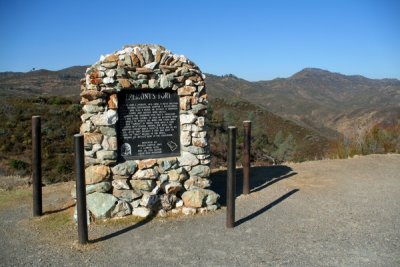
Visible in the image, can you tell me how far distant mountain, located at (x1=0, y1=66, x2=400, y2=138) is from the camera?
47812 mm

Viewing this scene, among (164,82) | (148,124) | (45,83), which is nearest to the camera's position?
(164,82)

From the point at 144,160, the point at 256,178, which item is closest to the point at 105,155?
the point at 144,160

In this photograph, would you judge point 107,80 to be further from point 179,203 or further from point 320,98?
point 320,98

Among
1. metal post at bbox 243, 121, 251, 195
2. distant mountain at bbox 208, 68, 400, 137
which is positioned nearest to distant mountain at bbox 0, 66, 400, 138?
distant mountain at bbox 208, 68, 400, 137

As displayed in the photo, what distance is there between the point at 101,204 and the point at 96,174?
47 centimetres

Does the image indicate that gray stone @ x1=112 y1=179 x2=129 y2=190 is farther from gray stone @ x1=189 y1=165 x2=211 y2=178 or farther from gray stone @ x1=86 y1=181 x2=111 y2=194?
gray stone @ x1=189 y1=165 x2=211 y2=178

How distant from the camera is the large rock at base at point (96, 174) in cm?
655

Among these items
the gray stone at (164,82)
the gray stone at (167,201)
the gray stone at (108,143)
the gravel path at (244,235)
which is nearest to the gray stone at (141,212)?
the gravel path at (244,235)

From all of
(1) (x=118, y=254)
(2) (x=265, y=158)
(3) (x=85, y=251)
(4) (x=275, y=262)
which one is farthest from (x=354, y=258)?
(2) (x=265, y=158)

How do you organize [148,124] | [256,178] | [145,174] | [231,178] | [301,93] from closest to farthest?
[231,178] → [145,174] → [148,124] → [256,178] → [301,93]

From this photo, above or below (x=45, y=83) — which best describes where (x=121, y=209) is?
below

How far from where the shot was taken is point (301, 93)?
280 ft

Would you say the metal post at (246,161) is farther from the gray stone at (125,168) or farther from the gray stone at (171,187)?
the gray stone at (125,168)

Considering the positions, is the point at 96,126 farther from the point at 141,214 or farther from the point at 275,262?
the point at 275,262
